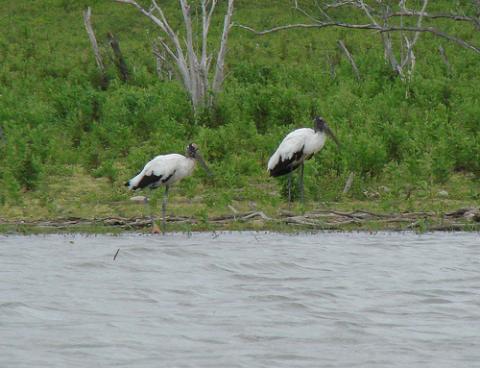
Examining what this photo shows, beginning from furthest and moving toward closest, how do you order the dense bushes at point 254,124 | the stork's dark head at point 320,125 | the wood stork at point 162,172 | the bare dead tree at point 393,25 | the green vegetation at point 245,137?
the dense bushes at point 254,124 < the stork's dark head at point 320,125 < the green vegetation at point 245,137 < the wood stork at point 162,172 < the bare dead tree at point 393,25

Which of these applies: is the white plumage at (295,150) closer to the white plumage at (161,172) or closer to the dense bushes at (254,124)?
the dense bushes at (254,124)

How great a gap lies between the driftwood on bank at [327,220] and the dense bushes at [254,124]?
1.18 metres

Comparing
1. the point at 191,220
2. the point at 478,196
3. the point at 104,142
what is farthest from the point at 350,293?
the point at 104,142

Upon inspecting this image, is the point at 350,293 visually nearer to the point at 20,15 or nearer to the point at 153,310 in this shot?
the point at 153,310

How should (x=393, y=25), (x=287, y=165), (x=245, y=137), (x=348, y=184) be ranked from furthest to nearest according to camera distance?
(x=393, y=25)
(x=245, y=137)
(x=348, y=184)
(x=287, y=165)

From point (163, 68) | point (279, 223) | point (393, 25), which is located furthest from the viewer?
point (163, 68)

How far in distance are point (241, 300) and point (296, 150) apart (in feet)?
16.4

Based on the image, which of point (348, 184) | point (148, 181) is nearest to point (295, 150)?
point (348, 184)

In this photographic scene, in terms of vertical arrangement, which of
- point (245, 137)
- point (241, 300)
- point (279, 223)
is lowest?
point (279, 223)

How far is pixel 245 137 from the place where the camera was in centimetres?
1577

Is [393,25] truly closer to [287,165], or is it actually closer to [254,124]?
[254,124]

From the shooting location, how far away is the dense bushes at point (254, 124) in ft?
44.0

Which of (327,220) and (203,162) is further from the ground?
(203,162)

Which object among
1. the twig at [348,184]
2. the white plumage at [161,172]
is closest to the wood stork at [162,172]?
the white plumage at [161,172]
